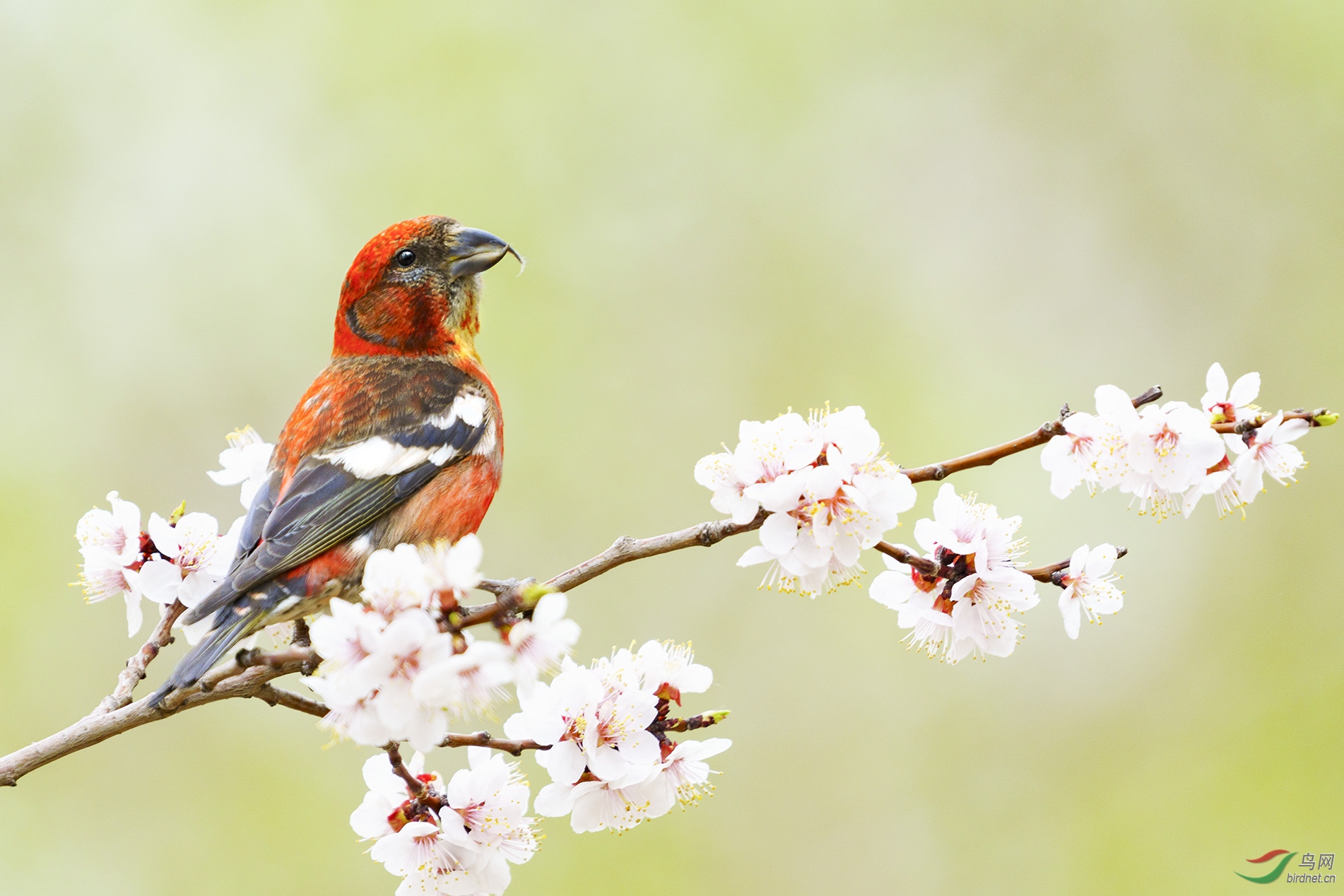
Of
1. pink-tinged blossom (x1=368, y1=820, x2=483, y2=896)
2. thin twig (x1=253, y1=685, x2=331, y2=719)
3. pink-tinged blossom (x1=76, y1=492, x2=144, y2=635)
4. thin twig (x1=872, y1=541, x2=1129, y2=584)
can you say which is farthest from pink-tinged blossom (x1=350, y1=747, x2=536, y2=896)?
thin twig (x1=872, y1=541, x2=1129, y2=584)

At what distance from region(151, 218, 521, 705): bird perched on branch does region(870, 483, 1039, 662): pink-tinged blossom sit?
3.20 ft

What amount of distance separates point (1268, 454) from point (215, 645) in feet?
5.42

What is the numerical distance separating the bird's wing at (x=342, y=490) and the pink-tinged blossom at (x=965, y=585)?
980 mm

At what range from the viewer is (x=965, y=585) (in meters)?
1.75

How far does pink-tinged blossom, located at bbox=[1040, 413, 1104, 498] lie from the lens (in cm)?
183

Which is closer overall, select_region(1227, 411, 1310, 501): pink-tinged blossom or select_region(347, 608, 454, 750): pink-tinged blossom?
select_region(347, 608, 454, 750): pink-tinged blossom

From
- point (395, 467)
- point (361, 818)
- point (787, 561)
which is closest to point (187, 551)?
point (395, 467)

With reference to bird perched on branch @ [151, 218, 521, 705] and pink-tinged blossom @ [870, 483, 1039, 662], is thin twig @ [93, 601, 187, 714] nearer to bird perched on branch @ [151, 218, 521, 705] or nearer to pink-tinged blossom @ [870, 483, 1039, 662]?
bird perched on branch @ [151, 218, 521, 705]

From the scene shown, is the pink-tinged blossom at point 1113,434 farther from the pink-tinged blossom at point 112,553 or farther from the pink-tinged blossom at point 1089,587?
the pink-tinged blossom at point 112,553

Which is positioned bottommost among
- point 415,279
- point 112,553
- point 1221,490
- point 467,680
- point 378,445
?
point 467,680

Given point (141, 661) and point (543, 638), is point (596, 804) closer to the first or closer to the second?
point (543, 638)

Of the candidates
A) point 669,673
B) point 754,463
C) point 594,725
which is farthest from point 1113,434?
point 594,725

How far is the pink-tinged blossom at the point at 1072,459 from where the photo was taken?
1.83m

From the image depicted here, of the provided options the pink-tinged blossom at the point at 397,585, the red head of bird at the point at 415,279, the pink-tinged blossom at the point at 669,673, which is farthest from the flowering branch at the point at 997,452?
the red head of bird at the point at 415,279
